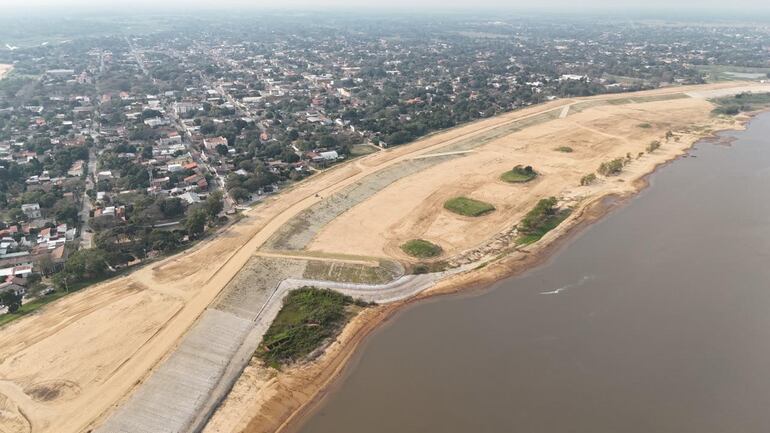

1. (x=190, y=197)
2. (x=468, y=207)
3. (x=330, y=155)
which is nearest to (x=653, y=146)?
(x=468, y=207)

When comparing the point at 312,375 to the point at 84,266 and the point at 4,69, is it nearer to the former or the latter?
the point at 84,266

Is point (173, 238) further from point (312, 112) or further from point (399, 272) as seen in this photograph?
point (312, 112)

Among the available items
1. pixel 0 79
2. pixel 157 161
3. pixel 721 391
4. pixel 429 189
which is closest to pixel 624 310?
pixel 721 391

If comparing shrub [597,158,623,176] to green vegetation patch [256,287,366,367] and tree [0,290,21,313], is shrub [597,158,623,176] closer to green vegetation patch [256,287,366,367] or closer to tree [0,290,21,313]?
green vegetation patch [256,287,366,367]

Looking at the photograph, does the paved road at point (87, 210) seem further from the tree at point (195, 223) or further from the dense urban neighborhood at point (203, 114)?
the tree at point (195, 223)

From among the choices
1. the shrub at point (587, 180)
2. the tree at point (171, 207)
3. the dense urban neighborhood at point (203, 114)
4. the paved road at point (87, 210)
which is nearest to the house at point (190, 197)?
the dense urban neighborhood at point (203, 114)

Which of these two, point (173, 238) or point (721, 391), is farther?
point (173, 238)

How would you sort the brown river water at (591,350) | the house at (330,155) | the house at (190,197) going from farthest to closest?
the house at (330,155), the house at (190,197), the brown river water at (591,350)
